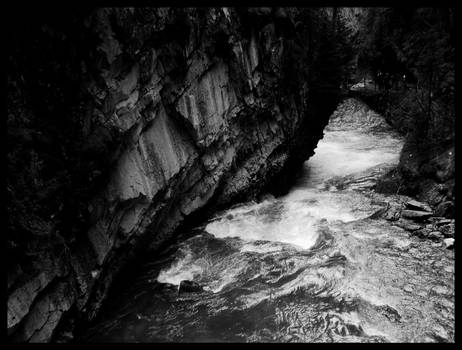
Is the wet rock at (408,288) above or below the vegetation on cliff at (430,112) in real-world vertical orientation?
below

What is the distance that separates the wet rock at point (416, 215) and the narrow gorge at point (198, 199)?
0.05 m

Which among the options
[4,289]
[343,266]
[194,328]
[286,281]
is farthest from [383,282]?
[4,289]

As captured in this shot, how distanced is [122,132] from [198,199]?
5.14 meters

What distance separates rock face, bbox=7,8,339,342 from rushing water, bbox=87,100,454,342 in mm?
1515

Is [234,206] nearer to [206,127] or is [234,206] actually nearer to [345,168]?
[206,127]

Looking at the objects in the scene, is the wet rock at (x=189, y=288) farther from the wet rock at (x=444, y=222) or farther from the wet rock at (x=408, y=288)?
the wet rock at (x=444, y=222)

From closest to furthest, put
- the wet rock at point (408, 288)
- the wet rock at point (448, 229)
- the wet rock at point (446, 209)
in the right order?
1. the wet rock at point (408, 288)
2. the wet rock at point (448, 229)
3. the wet rock at point (446, 209)

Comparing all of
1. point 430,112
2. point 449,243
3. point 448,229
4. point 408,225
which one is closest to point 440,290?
point 449,243

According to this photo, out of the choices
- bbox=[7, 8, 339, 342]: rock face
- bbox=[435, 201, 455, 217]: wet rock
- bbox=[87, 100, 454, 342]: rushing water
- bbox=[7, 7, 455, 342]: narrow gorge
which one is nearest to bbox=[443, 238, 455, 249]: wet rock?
bbox=[87, 100, 454, 342]: rushing water

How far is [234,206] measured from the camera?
52.9 feet

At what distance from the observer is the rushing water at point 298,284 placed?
8.38 m

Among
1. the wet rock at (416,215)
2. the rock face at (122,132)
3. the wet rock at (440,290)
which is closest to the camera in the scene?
the rock face at (122,132)

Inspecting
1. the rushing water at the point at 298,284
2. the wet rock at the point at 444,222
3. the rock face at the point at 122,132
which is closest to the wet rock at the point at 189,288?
the rushing water at the point at 298,284

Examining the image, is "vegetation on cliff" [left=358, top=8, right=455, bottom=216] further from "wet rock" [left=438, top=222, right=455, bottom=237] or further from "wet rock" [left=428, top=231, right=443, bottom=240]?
"wet rock" [left=428, top=231, right=443, bottom=240]
